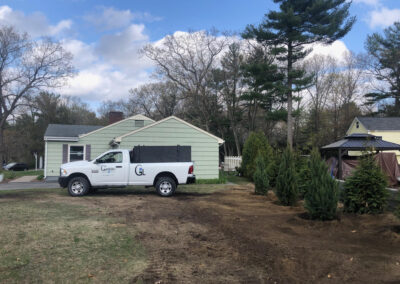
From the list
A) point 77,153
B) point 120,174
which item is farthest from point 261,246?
point 77,153

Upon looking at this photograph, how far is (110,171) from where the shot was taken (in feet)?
39.6

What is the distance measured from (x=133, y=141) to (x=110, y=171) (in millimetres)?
5671

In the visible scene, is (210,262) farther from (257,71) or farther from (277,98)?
(277,98)

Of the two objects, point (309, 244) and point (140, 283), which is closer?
point (140, 283)

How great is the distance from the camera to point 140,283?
3.93 m

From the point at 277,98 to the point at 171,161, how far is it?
23.2 m

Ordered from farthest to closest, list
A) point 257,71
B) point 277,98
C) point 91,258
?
point 277,98 → point 257,71 → point 91,258

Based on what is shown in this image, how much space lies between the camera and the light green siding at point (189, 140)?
58.9 feet

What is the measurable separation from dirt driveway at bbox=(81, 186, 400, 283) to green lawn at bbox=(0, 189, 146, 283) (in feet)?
1.15

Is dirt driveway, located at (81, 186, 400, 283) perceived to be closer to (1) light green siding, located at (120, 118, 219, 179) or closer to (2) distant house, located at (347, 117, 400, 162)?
(1) light green siding, located at (120, 118, 219, 179)

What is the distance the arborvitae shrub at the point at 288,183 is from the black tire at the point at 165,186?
13.6ft

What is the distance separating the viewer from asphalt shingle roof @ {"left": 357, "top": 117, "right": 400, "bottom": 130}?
92.9ft

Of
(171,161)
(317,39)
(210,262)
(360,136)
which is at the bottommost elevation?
(210,262)

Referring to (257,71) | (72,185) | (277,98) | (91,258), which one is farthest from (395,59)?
(91,258)
